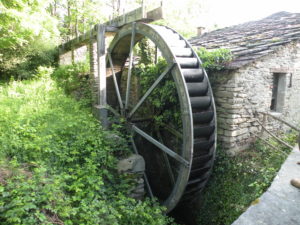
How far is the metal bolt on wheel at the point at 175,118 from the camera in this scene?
163 inches

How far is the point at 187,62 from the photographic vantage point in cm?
454

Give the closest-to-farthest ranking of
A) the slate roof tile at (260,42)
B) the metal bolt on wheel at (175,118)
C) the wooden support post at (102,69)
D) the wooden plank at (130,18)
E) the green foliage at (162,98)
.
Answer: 1. the metal bolt on wheel at (175,118)
2. the slate roof tile at (260,42)
3. the wooden plank at (130,18)
4. the green foliage at (162,98)
5. the wooden support post at (102,69)

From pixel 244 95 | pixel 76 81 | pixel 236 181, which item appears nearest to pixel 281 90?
pixel 244 95

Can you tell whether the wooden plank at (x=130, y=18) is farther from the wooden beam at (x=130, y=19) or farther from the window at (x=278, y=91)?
the window at (x=278, y=91)

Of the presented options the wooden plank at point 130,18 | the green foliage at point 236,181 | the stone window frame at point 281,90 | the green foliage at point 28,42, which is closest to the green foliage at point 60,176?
the green foliage at point 236,181

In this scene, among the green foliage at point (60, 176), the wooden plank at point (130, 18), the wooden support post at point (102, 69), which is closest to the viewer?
the green foliage at point (60, 176)

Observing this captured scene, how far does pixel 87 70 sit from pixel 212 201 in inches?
242

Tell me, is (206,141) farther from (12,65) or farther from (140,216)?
(12,65)

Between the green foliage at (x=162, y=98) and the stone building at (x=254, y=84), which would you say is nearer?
the stone building at (x=254, y=84)

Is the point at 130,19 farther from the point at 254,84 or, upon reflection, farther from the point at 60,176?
the point at 60,176

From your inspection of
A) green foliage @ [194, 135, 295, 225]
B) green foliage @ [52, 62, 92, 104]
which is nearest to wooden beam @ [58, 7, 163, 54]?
green foliage @ [52, 62, 92, 104]

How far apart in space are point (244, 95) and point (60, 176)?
3556 mm

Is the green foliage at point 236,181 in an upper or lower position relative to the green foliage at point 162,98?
lower

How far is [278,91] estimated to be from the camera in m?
5.64
